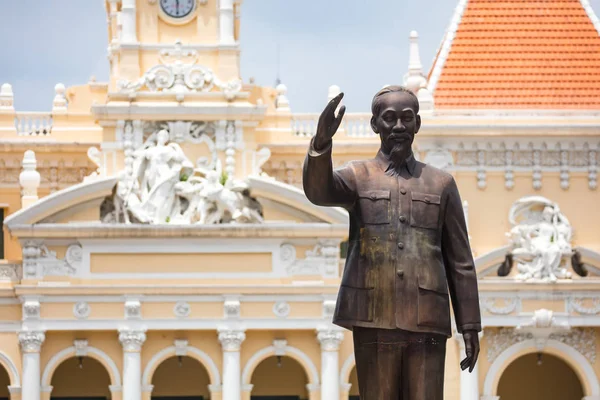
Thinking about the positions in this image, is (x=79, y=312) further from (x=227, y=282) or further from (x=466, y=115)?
(x=466, y=115)

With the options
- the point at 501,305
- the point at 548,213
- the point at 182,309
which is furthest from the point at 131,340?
the point at 548,213

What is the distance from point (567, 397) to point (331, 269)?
6.68 metres

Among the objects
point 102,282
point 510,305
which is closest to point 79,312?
point 102,282

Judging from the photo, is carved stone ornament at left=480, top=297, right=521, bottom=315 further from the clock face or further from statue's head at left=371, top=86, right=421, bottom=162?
statue's head at left=371, top=86, right=421, bottom=162

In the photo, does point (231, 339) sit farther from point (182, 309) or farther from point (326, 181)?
point (326, 181)

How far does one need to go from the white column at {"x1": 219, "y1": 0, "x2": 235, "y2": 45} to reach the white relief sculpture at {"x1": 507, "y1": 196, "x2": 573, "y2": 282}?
735 centimetres

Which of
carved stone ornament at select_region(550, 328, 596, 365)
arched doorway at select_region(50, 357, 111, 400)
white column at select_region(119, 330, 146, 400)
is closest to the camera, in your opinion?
white column at select_region(119, 330, 146, 400)

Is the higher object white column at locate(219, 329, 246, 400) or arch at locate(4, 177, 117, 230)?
arch at locate(4, 177, 117, 230)

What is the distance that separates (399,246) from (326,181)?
673 millimetres

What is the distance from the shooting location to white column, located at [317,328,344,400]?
4194 centimetres

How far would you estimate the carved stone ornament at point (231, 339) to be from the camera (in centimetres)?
4194

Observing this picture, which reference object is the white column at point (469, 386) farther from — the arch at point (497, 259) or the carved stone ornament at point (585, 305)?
the carved stone ornament at point (585, 305)

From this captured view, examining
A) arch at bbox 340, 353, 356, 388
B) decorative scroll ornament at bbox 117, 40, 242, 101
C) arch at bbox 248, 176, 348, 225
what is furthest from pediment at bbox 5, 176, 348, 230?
arch at bbox 340, 353, 356, 388

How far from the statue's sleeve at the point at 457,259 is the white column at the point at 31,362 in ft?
93.4
